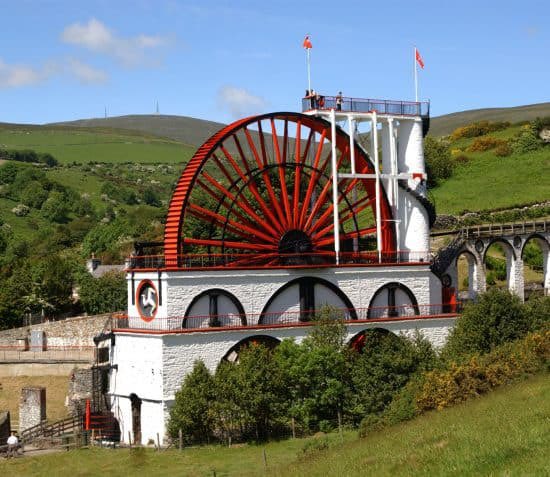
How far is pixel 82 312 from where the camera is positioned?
74.3 metres

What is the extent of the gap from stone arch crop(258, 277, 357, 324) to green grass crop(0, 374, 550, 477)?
7071 millimetres

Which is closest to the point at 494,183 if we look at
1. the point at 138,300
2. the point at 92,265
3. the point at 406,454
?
the point at 92,265

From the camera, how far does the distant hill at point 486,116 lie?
5468 inches

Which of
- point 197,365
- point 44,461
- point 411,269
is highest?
point 411,269

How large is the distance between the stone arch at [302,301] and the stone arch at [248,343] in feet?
2.99

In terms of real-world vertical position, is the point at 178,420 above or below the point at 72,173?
below

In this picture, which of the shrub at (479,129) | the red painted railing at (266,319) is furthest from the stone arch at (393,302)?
the shrub at (479,129)

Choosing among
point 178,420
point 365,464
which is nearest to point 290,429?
point 178,420

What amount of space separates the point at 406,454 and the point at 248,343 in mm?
17614

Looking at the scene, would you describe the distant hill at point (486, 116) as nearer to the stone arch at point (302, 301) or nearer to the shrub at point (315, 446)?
the stone arch at point (302, 301)

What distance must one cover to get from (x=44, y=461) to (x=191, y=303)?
8.44 meters

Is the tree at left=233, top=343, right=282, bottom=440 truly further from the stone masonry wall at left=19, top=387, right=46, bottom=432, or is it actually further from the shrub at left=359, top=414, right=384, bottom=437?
the stone masonry wall at left=19, top=387, right=46, bottom=432

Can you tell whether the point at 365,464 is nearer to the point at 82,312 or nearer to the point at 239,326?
the point at 239,326

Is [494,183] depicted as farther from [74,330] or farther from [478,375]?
[478,375]
